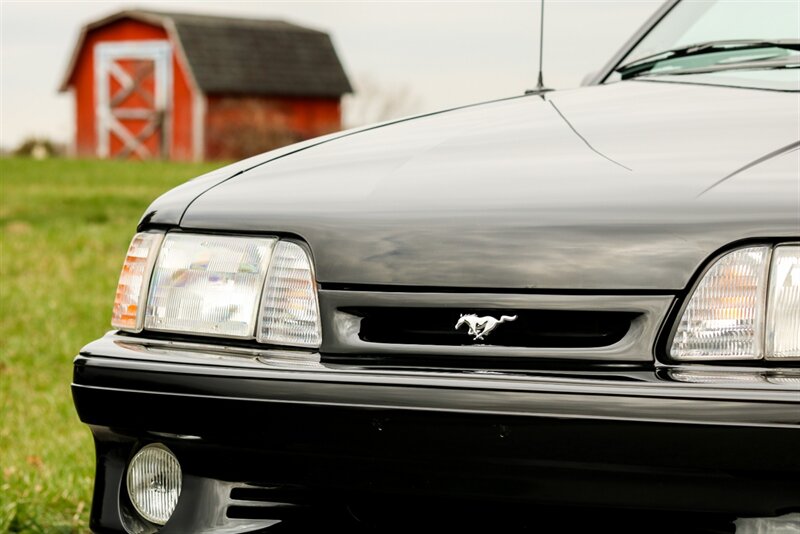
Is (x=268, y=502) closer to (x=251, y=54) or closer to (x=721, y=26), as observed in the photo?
(x=721, y=26)

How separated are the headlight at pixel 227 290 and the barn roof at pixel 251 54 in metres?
38.9

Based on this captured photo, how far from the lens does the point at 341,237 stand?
2.03 m

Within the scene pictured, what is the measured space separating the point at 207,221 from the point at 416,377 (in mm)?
533

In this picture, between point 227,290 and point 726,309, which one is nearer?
point 726,309

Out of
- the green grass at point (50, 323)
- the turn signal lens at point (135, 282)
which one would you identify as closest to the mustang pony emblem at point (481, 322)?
the turn signal lens at point (135, 282)

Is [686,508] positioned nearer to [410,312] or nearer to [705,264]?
[705,264]

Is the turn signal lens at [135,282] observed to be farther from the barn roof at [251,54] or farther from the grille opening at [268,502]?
the barn roof at [251,54]

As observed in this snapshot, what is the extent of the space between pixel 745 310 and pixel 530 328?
12.8 inches

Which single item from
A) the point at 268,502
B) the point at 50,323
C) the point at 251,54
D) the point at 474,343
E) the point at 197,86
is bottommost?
the point at 50,323

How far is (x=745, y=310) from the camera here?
1.87m

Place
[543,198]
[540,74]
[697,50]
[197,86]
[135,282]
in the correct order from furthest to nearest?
[197,86]
[540,74]
[697,50]
[135,282]
[543,198]

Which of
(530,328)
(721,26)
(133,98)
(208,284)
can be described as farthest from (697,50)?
(133,98)

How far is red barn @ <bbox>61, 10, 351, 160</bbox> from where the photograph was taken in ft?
135

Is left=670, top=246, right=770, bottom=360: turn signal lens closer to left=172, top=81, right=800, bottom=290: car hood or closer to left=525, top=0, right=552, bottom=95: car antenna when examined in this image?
left=172, top=81, right=800, bottom=290: car hood
